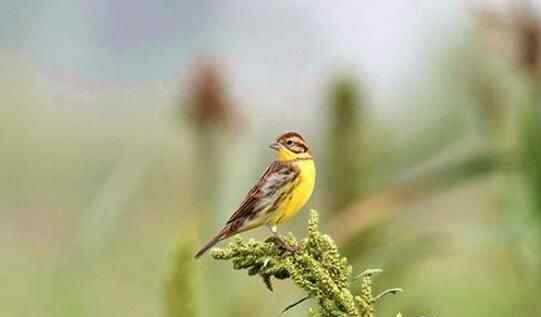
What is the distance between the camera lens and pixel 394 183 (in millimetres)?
5973

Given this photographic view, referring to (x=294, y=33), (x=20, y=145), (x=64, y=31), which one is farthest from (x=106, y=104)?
(x=20, y=145)

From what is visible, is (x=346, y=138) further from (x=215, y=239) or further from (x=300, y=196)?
(x=215, y=239)

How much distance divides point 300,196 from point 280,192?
72 millimetres

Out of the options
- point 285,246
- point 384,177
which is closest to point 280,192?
point 285,246

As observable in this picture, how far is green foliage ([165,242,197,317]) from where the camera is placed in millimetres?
2768

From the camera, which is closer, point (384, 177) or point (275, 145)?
point (275, 145)

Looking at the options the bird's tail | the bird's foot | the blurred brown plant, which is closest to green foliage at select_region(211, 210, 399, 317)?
the bird's foot

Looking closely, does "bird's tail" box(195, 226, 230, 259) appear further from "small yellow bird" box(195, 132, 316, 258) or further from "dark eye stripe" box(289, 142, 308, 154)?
"dark eye stripe" box(289, 142, 308, 154)

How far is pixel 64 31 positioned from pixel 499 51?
34.0 feet

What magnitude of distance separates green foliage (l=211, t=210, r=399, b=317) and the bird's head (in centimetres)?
43

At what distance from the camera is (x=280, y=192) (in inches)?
108

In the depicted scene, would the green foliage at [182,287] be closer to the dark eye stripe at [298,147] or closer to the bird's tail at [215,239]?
the bird's tail at [215,239]

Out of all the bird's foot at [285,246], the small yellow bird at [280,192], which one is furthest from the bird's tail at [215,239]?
the bird's foot at [285,246]

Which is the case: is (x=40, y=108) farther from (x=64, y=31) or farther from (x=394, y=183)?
(x=394, y=183)
